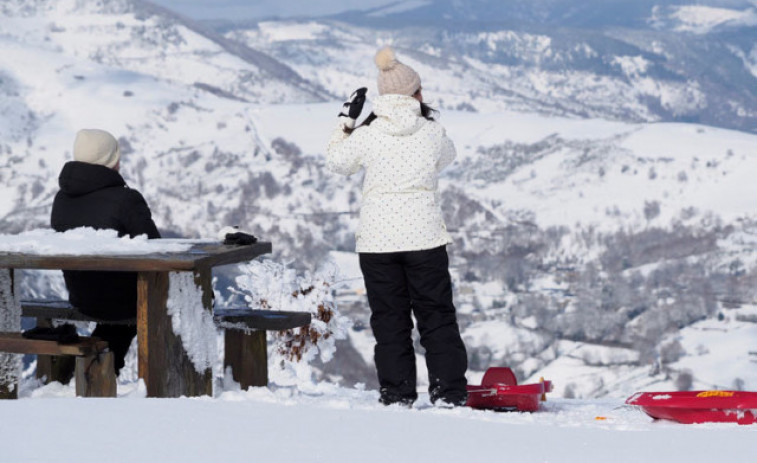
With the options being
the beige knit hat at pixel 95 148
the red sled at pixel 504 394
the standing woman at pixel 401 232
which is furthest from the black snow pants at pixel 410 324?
the beige knit hat at pixel 95 148

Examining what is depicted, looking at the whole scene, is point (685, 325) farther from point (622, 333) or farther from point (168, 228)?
point (168, 228)

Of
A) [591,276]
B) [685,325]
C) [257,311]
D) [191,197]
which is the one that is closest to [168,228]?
[191,197]

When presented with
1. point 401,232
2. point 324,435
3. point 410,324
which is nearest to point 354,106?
point 401,232

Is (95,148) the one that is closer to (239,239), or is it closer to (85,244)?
(85,244)

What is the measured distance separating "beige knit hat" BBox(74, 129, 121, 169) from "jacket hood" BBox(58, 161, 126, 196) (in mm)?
55

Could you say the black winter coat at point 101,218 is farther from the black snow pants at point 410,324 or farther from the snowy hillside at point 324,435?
the black snow pants at point 410,324

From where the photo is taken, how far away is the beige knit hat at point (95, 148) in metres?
6.61

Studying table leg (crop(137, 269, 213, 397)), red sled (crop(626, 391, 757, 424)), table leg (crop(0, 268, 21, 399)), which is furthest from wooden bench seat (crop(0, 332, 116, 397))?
red sled (crop(626, 391, 757, 424))

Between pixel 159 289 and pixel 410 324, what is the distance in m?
1.55

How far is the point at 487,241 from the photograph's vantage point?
184375mm

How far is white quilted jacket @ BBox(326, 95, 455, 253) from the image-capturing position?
254 inches

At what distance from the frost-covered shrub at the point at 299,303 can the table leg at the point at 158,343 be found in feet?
17.0

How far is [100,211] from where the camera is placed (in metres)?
6.64

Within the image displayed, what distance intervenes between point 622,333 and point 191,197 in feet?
290
